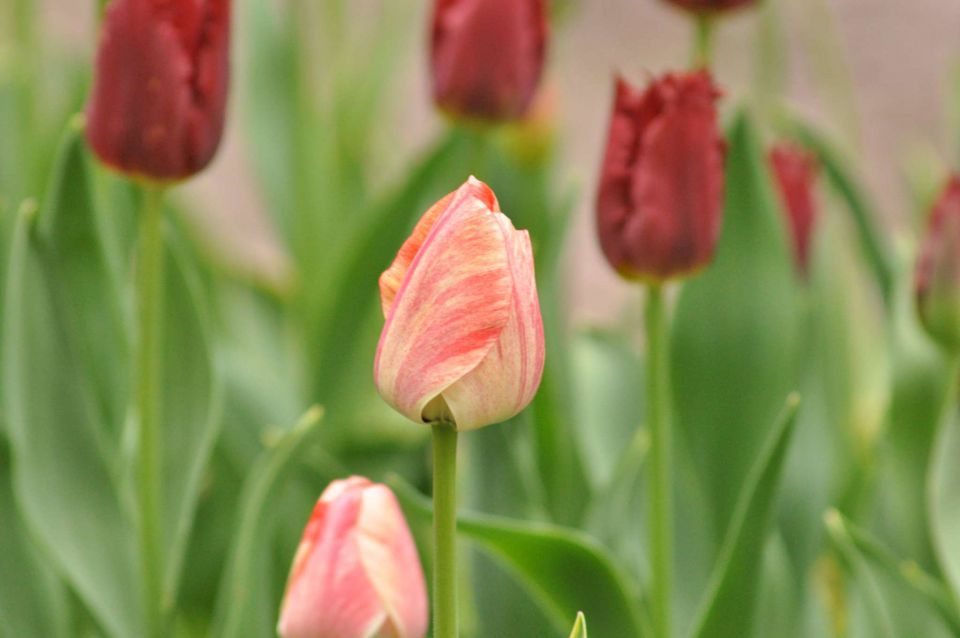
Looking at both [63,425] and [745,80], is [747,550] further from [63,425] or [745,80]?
[745,80]

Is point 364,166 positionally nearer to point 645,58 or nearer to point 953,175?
point 953,175

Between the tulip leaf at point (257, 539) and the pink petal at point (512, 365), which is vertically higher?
the pink petal at point (512, 365)

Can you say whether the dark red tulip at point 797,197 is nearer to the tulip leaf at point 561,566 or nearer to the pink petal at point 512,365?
the tulip leaf at point 561,566

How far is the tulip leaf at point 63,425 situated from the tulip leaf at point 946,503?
41 centimetres

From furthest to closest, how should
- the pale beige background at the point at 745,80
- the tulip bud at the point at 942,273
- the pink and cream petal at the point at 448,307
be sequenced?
the pale beige background at the point at 745,80 < the tulip bud at the point at 942,273 < the pink and cream petal at the point at 448,307

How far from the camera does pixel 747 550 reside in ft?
2.12

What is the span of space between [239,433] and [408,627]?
1.89ft

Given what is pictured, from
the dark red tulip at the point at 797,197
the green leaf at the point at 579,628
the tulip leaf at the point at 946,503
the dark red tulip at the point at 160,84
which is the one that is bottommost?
the tulip leaf at the point at 946,503

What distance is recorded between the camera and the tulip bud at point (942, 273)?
0.72 metres

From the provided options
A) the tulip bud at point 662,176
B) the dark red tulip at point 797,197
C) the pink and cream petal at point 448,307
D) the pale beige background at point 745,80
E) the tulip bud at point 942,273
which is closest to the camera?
the pink and cream petal at point 448,307

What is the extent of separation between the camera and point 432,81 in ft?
2.72

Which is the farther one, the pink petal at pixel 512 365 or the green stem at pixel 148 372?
the green stem at pixel 148 372

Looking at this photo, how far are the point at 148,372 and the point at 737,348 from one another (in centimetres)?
32

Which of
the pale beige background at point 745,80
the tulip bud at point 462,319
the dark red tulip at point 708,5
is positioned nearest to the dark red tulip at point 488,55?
the dark red tulip at point 708,5
